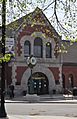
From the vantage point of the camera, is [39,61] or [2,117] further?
[39,61]

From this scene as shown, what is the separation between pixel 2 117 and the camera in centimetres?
1792

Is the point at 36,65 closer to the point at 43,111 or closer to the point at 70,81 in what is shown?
the point at 70,81

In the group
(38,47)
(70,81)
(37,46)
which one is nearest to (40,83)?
(38,47)

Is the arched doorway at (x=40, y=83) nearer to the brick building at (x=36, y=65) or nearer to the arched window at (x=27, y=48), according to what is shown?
the brick building at (x=36, y=65)

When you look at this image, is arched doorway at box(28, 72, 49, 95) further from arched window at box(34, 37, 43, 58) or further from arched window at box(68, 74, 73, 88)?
arched window at box(68, 74, 73, 88)

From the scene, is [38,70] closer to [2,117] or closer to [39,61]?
[39,61]

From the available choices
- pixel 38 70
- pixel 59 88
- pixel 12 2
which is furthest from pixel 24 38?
pixel 12 2

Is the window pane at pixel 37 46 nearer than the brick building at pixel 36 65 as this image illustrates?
No

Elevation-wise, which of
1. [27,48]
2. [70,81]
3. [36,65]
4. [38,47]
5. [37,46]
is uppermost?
[37,46]

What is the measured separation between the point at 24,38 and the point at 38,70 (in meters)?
4.85

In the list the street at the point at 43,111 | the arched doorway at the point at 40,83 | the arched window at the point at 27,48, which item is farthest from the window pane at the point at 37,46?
the street at the point at 43,111

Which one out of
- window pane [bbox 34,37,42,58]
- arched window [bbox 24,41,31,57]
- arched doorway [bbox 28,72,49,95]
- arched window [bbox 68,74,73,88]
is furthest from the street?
arched window [bbox 68,74,73,88]

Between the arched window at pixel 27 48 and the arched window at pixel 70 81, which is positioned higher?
the arched window at pixel 27 48

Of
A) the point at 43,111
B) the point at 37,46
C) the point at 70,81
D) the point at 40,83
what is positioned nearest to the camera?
the point at 43,111
